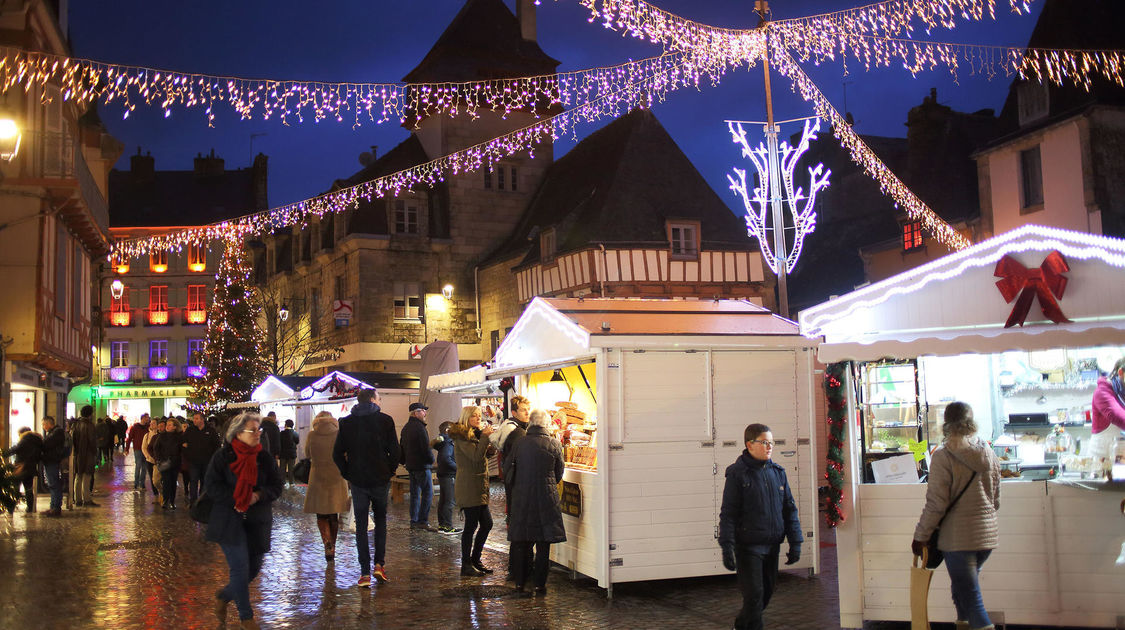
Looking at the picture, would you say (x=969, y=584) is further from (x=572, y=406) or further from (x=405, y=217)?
(x=405, y=217)

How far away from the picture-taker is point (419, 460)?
13.2 m

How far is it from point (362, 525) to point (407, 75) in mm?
31893

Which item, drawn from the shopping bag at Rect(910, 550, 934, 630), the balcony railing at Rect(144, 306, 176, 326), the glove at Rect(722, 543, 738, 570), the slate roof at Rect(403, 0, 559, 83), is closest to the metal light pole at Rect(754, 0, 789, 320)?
the shopping bag at Rect(910, 550, 934, 630)

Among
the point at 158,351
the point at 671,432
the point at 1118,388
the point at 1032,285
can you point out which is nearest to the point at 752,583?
the point at 671,432

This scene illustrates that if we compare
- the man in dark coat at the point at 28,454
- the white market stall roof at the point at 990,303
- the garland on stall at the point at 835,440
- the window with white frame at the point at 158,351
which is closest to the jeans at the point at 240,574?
the garland on stall at the point at 835,440

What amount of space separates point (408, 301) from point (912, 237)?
56.5 feet

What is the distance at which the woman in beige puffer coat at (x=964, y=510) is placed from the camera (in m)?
5.97

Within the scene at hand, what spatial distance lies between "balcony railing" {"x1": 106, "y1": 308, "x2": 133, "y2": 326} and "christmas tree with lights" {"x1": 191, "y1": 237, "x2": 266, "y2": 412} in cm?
1974

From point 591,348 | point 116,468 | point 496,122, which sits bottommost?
point 116,468

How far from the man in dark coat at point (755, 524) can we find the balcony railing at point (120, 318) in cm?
5086

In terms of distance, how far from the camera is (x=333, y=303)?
119 ft

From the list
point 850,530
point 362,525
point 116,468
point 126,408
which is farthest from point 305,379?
point 126,408

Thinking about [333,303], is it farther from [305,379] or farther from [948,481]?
[948,481]

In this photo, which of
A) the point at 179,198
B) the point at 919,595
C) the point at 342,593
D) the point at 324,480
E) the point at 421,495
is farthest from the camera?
the point at 179,198
